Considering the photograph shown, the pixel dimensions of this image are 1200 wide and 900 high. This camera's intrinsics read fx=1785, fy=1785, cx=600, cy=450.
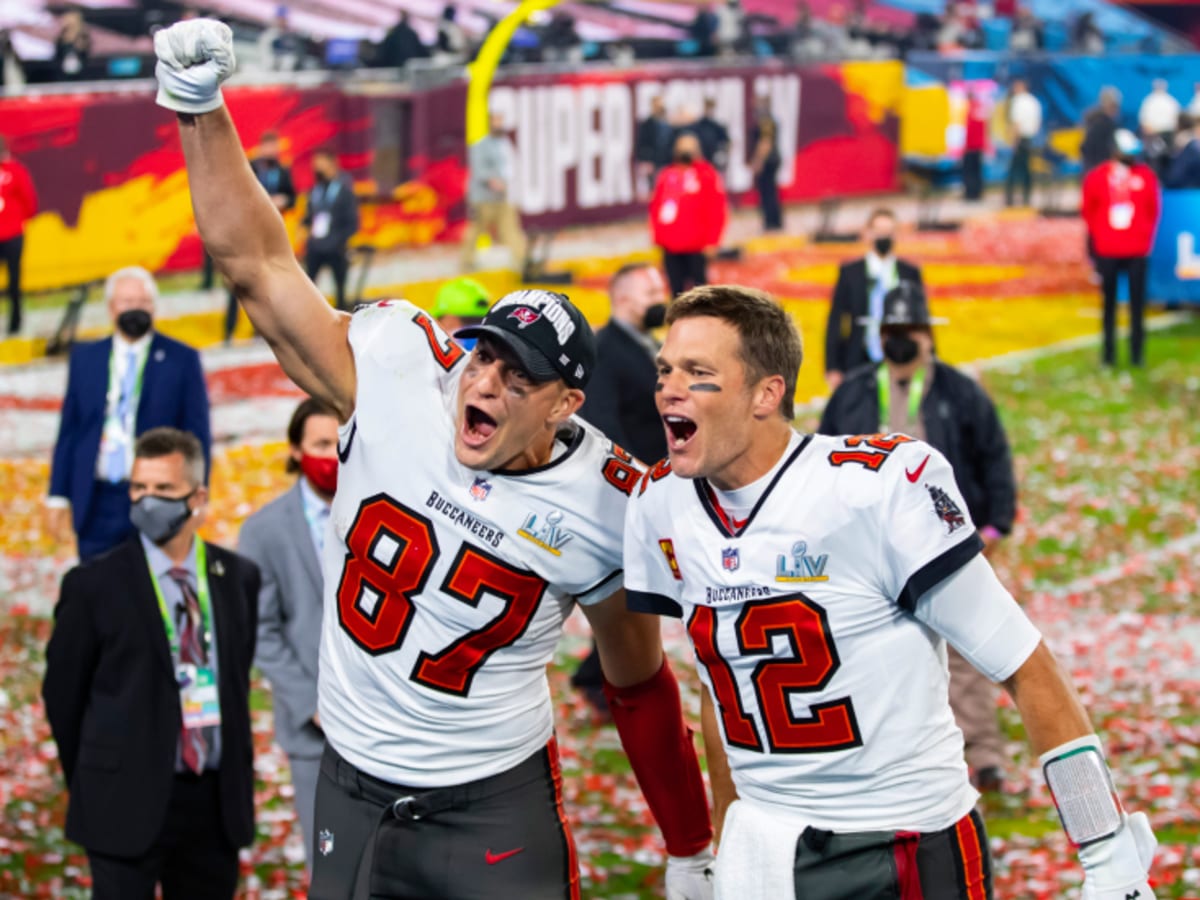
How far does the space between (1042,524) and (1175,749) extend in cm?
422

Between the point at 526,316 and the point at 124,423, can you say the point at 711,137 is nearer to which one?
the point at 124,423

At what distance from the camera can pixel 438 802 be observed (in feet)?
13.9

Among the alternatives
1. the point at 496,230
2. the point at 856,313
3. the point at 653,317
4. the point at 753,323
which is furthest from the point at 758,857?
the point at 496,230

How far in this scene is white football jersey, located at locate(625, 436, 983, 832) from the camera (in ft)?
12.4

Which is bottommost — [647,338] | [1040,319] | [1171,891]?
[1040,319]

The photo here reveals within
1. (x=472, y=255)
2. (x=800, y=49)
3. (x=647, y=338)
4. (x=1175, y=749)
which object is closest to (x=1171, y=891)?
(x=1175, y=749)

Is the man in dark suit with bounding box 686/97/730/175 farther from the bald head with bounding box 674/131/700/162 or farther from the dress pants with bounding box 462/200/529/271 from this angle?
the bald head with bounding box 674/131/700/162

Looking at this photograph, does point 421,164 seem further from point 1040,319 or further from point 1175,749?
point 1175,749

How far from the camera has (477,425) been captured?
13.7 ft

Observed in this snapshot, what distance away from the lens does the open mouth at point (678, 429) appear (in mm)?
3926

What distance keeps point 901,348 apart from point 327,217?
11639mm

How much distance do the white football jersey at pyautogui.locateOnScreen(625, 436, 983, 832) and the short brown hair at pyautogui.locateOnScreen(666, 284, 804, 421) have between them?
0.70 feet

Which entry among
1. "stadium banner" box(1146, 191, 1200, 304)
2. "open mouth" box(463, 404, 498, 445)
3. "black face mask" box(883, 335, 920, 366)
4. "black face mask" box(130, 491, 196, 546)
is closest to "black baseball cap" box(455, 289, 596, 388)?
"open mouth" box(463, 404, 498, 445)

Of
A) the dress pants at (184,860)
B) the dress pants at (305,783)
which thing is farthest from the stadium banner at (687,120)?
the dress pants at (184,860)
